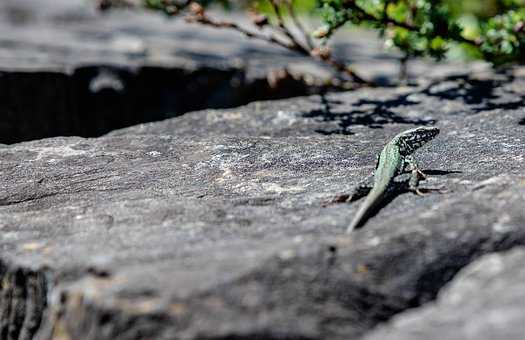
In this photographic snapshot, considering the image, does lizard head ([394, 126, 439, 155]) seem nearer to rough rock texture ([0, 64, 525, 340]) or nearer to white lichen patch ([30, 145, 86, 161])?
rough rock texture ([0, 64, 525, 340])

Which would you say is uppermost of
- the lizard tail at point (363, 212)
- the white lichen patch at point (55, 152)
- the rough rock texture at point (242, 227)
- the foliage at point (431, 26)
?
the foliage at point (431, 26)

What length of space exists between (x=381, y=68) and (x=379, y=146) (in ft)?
10.7

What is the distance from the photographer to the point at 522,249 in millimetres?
2717

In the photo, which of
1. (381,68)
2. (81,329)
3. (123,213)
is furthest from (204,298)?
(381,68)

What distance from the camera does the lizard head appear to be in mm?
4191

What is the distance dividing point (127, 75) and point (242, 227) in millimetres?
3777

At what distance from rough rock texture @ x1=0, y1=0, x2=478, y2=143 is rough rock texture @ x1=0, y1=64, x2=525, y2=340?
144 centimetres

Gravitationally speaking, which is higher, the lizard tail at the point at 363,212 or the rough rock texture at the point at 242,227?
the lizard tail at the point at 363,212

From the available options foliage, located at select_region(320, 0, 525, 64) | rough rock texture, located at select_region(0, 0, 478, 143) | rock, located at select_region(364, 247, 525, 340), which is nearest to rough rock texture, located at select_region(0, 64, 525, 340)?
rock, located at select_region(364, 247, 525, 340)

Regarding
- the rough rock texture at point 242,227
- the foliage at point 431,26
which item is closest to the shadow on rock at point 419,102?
the rough rock texture at point 242,227

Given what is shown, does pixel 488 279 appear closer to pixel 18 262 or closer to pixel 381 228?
pixel 381 228

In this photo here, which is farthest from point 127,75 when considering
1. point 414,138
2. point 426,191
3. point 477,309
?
point 477,309

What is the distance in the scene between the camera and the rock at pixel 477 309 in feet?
7.10

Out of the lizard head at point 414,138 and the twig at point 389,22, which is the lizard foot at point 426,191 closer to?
the lizard head at point 414,138
